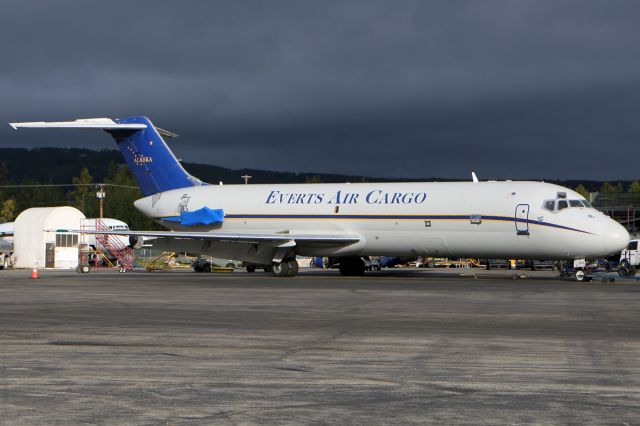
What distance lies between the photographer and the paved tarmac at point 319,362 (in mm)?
8859

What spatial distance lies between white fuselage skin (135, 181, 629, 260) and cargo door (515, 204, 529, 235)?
0.04m

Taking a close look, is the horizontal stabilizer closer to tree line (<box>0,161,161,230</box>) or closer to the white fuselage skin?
the white fuselage skin

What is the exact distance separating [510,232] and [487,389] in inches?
998

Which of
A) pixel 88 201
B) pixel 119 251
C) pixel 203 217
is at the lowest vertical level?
pixel 119 251

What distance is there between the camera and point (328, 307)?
21.7 m

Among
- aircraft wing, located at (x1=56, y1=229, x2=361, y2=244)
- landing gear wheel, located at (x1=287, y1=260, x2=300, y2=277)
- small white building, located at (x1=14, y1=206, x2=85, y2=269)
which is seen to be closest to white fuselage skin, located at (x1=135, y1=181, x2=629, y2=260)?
aircraft wing, located at (x1=56, y1=229, x2=361, y2=244)

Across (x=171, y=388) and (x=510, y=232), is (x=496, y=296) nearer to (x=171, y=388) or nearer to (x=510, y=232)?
(x=510, y=232)

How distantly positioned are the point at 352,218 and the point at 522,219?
778 cm

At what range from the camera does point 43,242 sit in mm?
61812

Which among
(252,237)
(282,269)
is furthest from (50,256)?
(252,237)

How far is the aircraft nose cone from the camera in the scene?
32.8 metres

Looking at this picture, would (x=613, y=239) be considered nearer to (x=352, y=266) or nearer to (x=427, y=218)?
(x=427, y=218)

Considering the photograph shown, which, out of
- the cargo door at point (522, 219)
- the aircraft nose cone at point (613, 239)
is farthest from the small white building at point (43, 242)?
the aircraft nose cone at point (613, 239)

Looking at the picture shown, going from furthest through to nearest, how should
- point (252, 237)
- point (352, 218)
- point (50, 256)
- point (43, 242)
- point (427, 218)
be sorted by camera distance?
point (50, 256)
point (43, 242)
point (352, 218)
point (252, 237)
point (427, 218)
